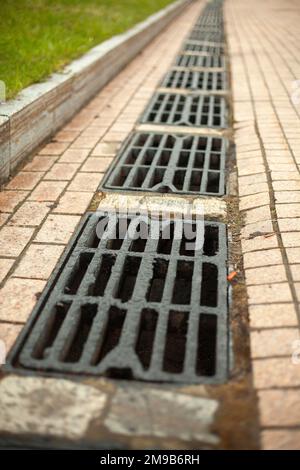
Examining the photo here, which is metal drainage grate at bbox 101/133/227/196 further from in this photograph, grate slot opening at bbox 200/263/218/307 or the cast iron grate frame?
the cast iron grate frame

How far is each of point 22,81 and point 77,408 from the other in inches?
110

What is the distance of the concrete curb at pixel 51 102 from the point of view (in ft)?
9.36

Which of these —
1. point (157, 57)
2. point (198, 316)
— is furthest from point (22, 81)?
point (157, 57)

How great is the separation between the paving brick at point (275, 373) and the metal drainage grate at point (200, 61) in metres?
5.48

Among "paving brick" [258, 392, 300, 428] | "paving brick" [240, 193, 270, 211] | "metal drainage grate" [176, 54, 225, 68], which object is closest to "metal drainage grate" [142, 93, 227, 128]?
"paving brick" [240, 193, 270, 211]

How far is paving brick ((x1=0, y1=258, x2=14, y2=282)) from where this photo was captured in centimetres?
203

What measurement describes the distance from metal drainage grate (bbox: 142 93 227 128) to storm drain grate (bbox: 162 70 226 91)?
46 cm

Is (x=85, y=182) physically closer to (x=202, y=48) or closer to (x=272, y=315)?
(x=272, y=315)

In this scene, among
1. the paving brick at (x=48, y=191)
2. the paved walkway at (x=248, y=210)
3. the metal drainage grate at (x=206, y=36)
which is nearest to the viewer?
the paved walkway at (x=248, y=210)

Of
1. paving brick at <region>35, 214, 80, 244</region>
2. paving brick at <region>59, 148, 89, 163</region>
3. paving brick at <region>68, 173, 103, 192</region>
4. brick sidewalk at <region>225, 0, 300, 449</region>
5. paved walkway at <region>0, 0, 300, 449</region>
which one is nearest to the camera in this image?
brick sidewalk at <region>225, 0, 300, 449</region>

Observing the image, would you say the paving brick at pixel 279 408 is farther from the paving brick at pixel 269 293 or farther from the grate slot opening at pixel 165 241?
the grate slot opening at pixel 165 241

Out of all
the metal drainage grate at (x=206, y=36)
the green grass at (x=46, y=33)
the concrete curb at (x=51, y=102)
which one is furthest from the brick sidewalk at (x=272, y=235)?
the metal drainage grate at (x=206, y=36)

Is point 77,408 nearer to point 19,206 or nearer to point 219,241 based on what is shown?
point 219,241

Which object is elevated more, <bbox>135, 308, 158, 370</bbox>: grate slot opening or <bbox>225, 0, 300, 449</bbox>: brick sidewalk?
<bbox>225, 0, 300, 449</bbox>: brick sidewalk
